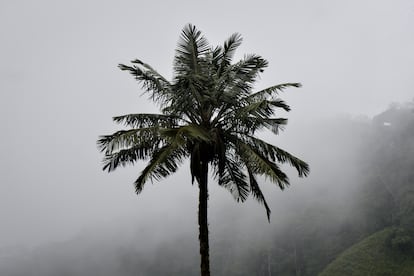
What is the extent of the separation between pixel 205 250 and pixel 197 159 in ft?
10.2

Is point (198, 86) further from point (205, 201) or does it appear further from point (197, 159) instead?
point (205, 201)

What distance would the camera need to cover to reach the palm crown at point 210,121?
13344 mm

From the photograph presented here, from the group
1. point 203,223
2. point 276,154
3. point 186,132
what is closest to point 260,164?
point 276,154

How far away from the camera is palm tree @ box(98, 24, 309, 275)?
13312mm

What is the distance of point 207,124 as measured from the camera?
14414 mm

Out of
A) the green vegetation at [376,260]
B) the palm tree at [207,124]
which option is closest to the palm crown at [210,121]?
the palm tree at [207,124]

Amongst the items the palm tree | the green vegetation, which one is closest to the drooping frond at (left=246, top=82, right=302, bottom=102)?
the palm tree

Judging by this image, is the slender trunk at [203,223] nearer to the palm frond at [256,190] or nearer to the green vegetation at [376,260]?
the palm frond at [256,190]

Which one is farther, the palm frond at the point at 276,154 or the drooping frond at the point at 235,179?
the drooping frond at the point at 235,179

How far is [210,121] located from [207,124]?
10.5 inches

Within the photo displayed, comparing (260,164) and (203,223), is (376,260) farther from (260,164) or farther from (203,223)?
(260,164)

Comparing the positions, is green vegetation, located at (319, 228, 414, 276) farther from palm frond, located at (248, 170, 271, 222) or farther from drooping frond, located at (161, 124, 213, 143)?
drooping frond, located at (161, 124, 213, 143)

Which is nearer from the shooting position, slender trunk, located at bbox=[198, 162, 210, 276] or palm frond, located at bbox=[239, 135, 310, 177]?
slender trunk, located at bbox=[198, 162, 210, 276]

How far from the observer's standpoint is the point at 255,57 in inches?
613
